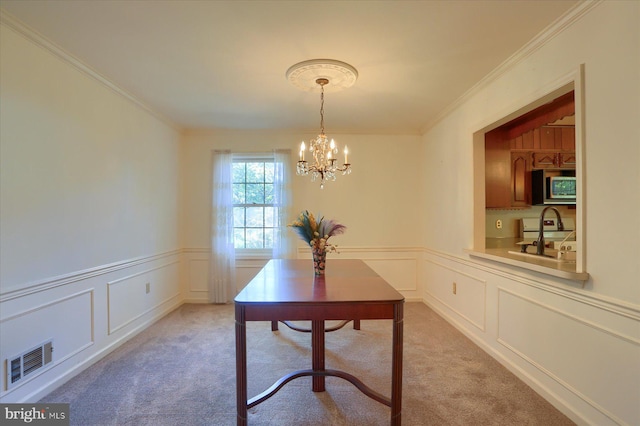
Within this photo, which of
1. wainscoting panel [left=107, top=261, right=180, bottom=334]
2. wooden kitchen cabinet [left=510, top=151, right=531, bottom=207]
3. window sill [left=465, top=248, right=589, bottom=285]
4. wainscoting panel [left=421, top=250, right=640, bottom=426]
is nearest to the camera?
wainscoting panel [left=421, top=250, right=640, bottom=426]

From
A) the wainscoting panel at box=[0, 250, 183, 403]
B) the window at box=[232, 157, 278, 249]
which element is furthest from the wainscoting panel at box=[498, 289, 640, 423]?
the wainscoting panel at box=[0, 250, 183, 403]

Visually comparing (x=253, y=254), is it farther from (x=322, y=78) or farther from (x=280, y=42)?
(x=280, y=42)

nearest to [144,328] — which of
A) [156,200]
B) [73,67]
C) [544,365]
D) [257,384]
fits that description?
[156,200]

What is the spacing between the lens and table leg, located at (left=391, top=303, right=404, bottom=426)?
5.60ft

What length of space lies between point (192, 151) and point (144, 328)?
2.48m

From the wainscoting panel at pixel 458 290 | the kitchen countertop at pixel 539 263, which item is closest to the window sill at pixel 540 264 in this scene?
the kitchen countertop at pixel 539 263

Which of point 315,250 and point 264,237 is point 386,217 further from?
point 315,250

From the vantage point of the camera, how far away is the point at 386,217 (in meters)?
4.48

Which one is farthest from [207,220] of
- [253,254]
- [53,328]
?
[53,328]

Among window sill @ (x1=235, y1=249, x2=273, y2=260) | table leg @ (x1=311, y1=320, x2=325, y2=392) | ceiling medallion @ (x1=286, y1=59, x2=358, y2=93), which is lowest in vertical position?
table leg @ (x1=311, y1=320, x2=325, y2=392)

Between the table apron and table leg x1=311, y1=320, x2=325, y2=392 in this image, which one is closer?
the table apron

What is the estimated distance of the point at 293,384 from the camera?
7.47ft

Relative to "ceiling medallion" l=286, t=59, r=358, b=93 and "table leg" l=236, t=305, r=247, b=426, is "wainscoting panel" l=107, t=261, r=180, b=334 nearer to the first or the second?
"table leg" l=236, t=305, r=247, b=426

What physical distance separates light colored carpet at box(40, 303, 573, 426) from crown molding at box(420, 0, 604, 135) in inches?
98.3
